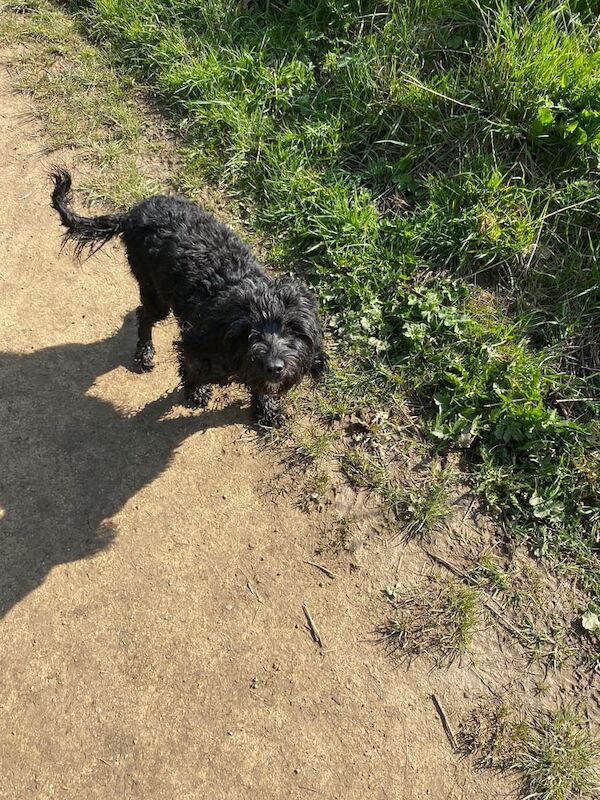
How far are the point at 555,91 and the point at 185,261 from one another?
320 centimetres

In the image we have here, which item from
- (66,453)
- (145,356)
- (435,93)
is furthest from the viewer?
A: (435,93)

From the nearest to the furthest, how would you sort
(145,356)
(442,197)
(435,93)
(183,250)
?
(183,250) < (145,356) < (442,197) < (435,93)

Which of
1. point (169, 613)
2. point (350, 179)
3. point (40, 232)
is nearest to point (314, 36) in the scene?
point (350, 179)

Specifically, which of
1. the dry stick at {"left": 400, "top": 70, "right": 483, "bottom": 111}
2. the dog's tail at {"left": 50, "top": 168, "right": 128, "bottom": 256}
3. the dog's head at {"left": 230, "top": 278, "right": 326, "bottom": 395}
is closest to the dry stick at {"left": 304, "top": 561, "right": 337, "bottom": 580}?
the dog's head at {"left": 230, "top": 278, "right": 326, "bottom": 395}

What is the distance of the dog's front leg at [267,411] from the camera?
3.89 metres

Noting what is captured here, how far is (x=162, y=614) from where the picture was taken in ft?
11.1

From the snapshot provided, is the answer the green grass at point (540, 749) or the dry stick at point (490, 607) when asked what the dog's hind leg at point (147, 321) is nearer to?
the dry stick at point (490, 607)

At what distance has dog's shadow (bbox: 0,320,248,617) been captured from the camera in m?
3.53

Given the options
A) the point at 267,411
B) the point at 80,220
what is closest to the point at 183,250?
the point at 80,220

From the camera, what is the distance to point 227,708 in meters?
3.13

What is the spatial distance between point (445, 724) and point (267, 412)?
2114 millimetres

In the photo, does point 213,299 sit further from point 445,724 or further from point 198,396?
point 445,724

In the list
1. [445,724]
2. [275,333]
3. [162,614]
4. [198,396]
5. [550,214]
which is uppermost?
[275,333]

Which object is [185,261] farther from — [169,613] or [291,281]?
[169,613]
